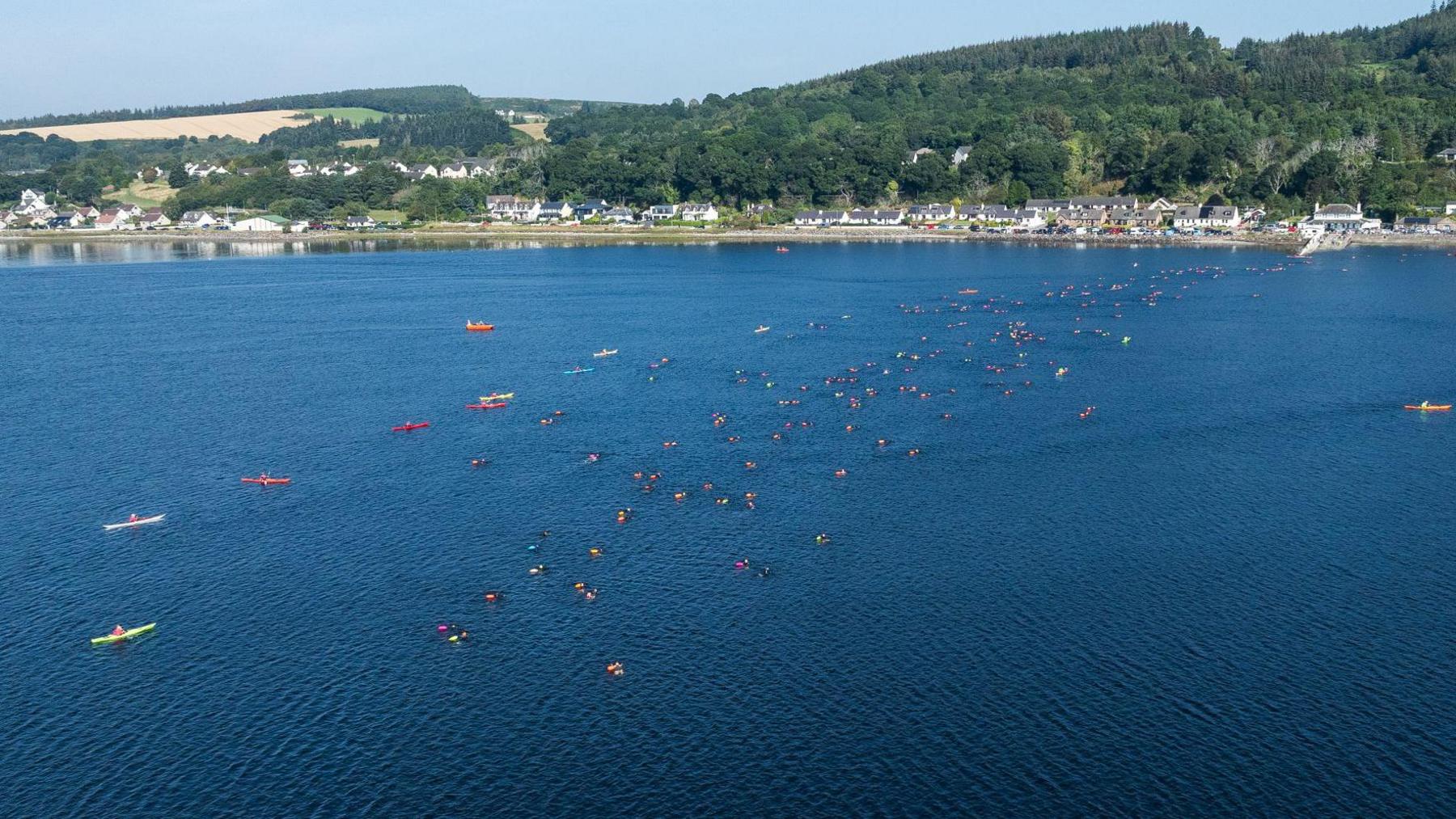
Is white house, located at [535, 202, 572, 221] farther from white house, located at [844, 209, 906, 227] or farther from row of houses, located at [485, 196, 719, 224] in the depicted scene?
white house, located at [844, 209, 906, 227]

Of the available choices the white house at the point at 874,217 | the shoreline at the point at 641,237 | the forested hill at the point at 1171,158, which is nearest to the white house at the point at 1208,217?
the forested hill at the point at 1171,158

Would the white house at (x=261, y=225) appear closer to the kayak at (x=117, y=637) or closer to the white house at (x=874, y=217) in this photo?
→ the white house at (x=874, y=217)

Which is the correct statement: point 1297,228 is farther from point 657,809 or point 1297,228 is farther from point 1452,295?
point 657,809

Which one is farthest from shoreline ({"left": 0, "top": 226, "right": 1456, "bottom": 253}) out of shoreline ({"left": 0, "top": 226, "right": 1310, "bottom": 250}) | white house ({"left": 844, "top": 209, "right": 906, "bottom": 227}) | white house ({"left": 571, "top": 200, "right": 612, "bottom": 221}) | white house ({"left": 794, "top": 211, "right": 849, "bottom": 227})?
white house ({"left": 571, "top": 200, "right": 612, "bottom": 221})

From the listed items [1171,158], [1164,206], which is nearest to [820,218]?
[1164,206]

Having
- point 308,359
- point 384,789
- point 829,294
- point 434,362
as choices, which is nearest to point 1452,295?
point 829,294

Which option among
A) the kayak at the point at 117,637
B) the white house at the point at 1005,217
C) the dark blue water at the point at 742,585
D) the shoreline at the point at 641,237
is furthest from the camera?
the white house at the point at 1005,217
